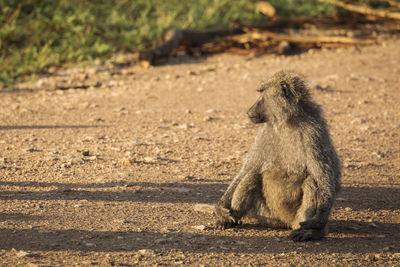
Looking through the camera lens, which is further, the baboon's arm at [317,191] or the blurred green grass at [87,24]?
the blurred green grass at [87,24]

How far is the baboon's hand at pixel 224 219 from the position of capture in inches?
158

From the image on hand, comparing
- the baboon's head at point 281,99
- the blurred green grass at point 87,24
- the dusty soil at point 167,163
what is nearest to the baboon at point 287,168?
the baboon's head at point 281,99

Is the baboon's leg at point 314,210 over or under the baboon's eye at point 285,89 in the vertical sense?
under

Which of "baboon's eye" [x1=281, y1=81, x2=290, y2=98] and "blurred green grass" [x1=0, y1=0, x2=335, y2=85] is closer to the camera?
"baboon's eye" [x1=281, y1=81, x2=290, y2=98]

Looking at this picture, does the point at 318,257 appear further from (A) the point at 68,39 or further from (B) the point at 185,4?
(B) the point at 185,4

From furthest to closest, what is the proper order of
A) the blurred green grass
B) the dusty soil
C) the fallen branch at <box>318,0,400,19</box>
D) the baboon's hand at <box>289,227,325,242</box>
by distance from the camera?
the fallen branch at <box>318,0,400,19</box> < the blurred green grass < the baboon's hand at <box>289,227,325,242</box> < the dusty soil

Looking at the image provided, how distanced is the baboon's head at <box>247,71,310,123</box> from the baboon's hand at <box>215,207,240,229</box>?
669 mm

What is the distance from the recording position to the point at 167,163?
5.34 m

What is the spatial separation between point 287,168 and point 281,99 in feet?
1.57

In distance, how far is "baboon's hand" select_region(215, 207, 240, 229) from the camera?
400cm

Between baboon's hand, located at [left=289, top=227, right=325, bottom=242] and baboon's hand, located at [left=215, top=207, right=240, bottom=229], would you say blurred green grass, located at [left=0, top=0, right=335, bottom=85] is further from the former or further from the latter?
baboon's hand, located at [left=289, top=227, right=325, bottom=242]

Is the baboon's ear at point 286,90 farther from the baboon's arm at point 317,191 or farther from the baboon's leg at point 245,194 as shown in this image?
the baboon's leg at point 245,194

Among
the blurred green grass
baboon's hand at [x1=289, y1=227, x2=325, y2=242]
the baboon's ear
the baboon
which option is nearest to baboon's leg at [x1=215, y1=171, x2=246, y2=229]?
the baboon

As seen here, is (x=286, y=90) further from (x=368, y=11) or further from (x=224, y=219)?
(x=368, y=11)
